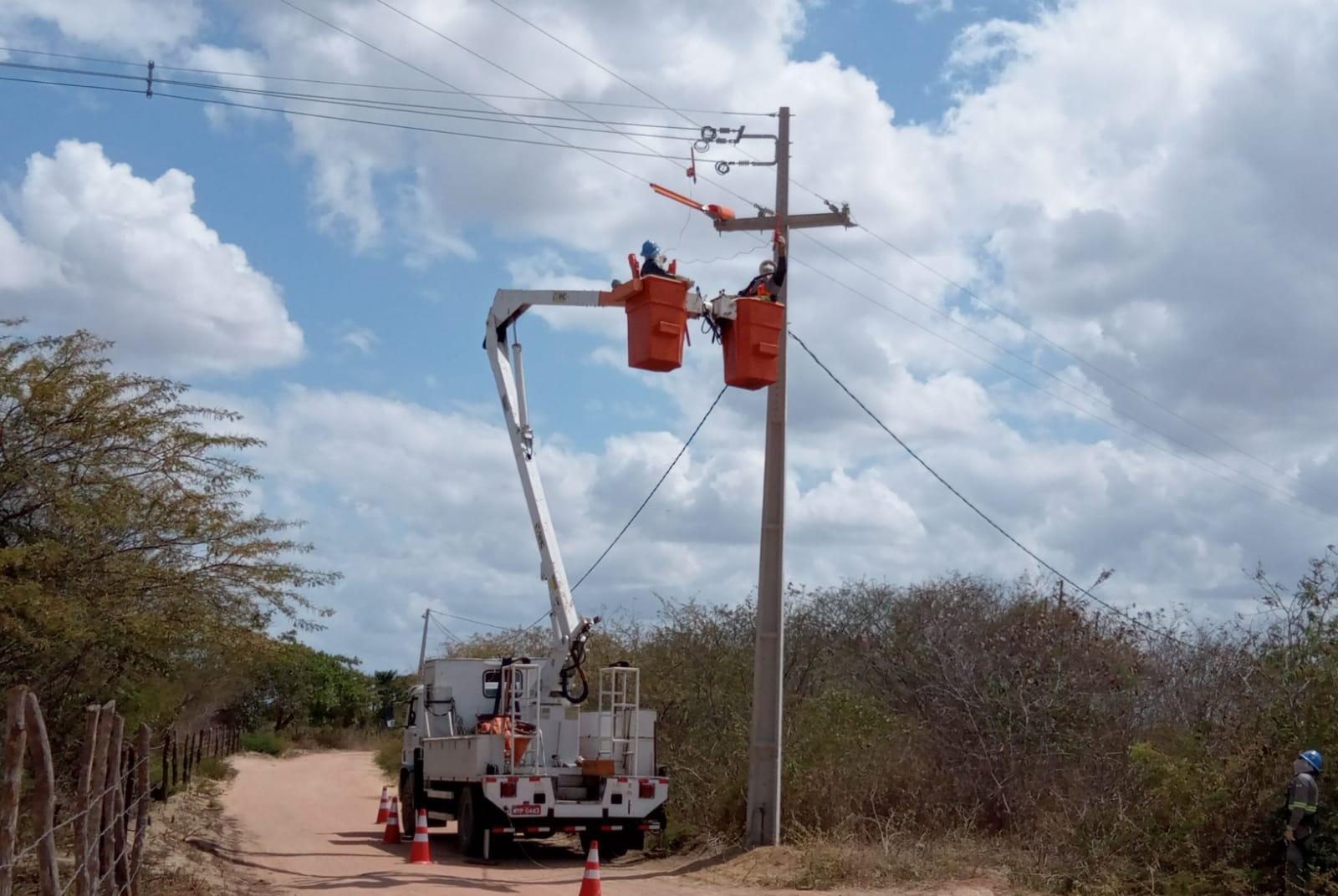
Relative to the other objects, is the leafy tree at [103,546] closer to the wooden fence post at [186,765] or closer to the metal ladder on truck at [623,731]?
the metal ladder on truck at [623,731]

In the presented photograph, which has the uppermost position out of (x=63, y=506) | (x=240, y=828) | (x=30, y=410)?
(x=30, y=410)

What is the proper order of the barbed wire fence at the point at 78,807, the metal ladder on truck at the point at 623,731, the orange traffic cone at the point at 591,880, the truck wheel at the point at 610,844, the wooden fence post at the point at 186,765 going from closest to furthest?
the barbed wire fence at the point at 78,807
the orange traffic cone at the point at 591,880
the metal ladder on truck at the point at 623,731
the truck wheel at the point at 610,844
the wooden fence post at the point at 186,765

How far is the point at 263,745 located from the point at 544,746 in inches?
1721

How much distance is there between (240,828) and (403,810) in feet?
12.0

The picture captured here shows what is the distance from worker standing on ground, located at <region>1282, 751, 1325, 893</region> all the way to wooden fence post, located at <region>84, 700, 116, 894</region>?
33.6 ft

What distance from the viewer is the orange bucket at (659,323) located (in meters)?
14.0

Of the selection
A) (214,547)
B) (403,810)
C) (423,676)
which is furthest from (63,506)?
(403,810)

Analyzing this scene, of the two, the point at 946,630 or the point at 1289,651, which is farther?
the point at 946,630

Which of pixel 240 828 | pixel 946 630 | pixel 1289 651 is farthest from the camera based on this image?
pixel 240 828

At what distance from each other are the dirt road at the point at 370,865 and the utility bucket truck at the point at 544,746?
1.84 ft

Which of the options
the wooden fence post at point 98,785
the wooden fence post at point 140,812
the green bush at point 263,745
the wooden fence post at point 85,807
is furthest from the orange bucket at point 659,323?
the green bush at point 263,745

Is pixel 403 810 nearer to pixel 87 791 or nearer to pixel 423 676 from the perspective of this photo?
pixel 423 676

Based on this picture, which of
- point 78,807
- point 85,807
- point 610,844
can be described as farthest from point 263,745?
point 85,807

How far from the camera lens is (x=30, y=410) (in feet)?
43.6
